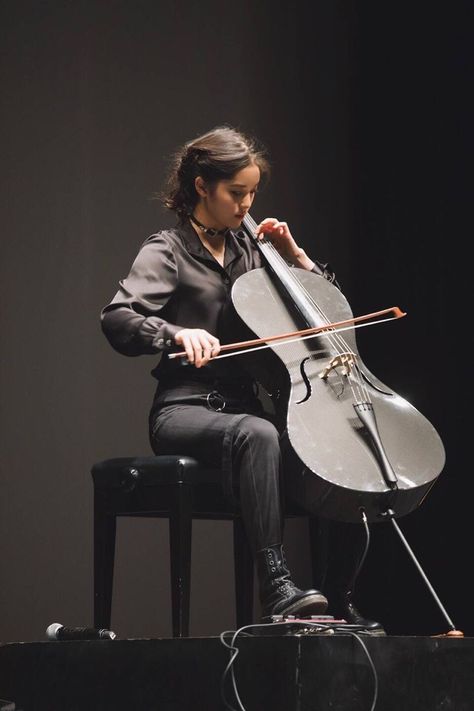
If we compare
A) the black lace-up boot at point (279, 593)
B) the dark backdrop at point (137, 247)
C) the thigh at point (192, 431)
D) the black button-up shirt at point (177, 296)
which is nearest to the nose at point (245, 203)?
the black button-up shirt at point (177, 296)

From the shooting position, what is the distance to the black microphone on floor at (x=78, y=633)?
1760mm

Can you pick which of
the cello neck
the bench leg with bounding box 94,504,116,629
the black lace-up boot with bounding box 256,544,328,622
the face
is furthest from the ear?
the black lace-up boot with bounding box 256,544,328,622

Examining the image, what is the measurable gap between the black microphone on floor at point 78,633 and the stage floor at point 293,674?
12 cm

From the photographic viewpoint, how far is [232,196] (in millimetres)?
2209

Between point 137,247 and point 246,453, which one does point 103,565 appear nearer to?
point 246,453

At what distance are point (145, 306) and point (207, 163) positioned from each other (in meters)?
0.33

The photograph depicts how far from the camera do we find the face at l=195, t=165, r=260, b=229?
2199 millimetres

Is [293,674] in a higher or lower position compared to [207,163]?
lower

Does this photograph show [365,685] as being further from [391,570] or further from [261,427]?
[391,570]

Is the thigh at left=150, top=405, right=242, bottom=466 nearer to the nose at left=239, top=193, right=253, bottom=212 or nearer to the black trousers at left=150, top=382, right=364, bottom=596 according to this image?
the black trousers at left=150, top=382, right=364, bottom=596

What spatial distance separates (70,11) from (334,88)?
0.83 metres

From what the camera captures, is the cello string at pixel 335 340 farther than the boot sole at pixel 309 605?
Yes

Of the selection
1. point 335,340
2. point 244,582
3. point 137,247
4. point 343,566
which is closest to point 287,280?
point 335,340

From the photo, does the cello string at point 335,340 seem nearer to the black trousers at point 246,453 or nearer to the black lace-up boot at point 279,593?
the black trousers at point 246,453
